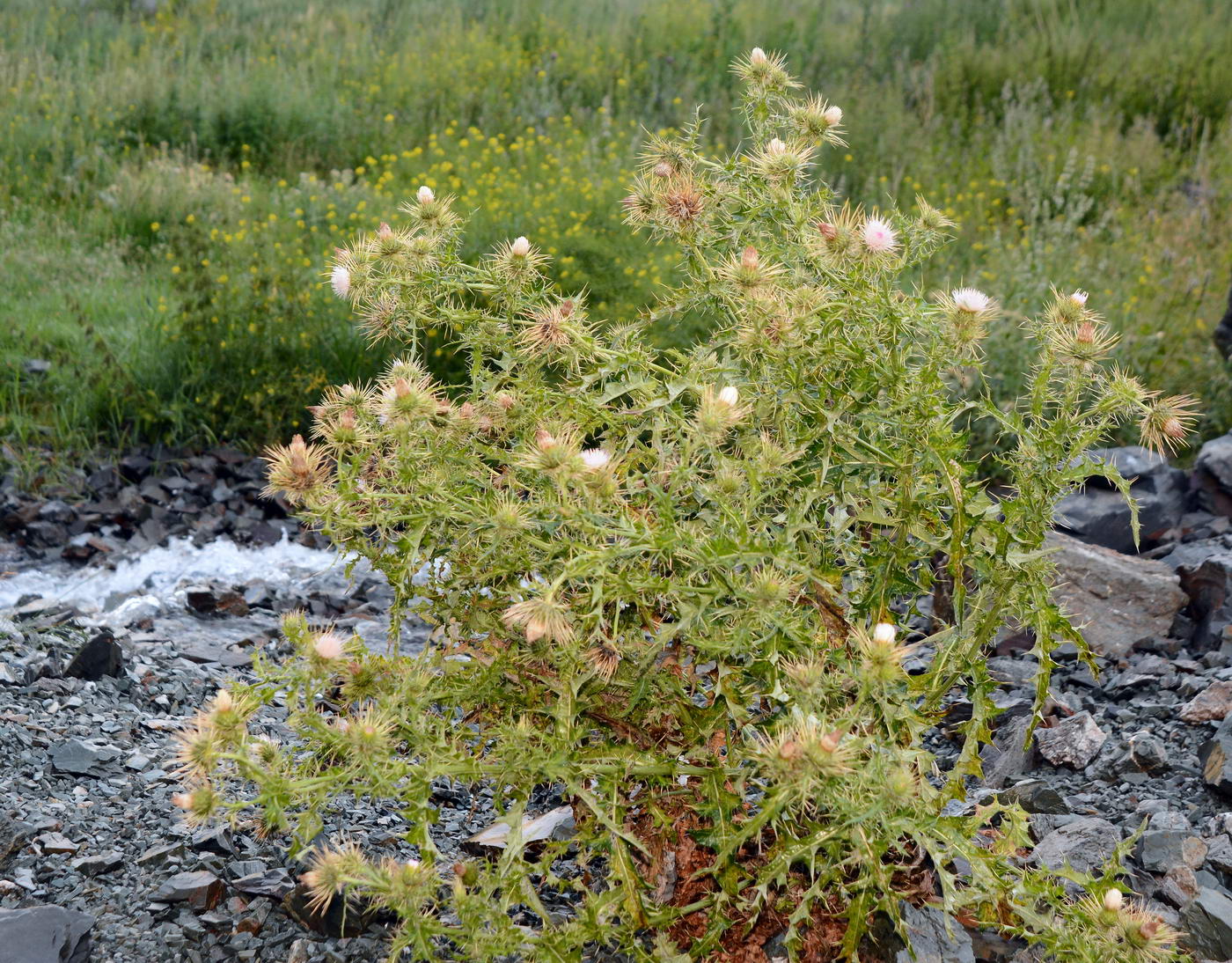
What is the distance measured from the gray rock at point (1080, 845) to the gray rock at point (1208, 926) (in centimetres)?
20

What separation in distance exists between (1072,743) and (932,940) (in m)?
1.02

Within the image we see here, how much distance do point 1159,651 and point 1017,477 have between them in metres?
1.81

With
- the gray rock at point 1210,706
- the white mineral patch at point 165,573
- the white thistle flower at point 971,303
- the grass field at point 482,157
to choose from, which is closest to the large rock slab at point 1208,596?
the gray rock at point 1210,706

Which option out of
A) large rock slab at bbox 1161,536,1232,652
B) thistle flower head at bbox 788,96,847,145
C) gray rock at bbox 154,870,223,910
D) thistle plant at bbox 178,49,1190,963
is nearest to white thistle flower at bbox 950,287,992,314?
thistle plant at bbox 178,49,1190,963

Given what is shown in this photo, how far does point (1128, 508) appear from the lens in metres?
4.40

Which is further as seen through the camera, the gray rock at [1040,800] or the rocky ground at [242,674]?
the gray rock at [1040,800]

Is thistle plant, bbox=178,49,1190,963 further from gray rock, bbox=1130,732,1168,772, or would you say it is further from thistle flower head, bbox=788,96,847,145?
gray rock, bbox=1130,732,1168,772

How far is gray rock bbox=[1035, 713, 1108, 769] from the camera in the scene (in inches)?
119

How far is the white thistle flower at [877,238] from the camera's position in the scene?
217 cm

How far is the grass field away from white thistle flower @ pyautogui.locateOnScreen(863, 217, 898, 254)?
2101mm

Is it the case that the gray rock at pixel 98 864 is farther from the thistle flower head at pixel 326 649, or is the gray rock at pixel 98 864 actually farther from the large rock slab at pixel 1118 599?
the large rock slab at pixel 1118 599

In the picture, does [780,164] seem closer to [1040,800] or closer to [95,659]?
[1040,800]

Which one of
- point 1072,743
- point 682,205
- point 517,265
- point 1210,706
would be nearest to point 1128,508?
point 1210,706

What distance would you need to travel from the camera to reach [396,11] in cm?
1248
